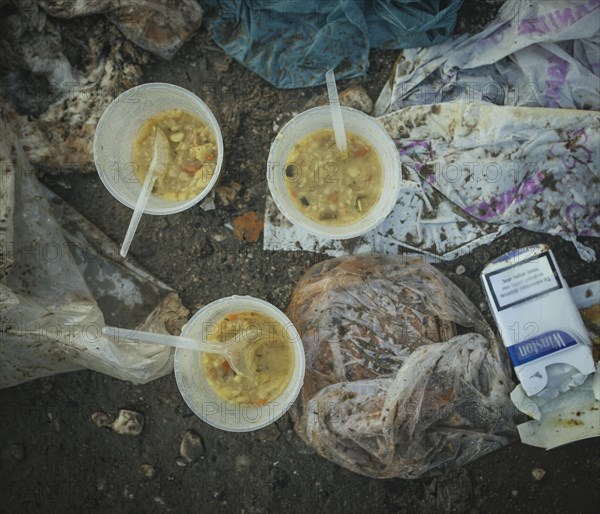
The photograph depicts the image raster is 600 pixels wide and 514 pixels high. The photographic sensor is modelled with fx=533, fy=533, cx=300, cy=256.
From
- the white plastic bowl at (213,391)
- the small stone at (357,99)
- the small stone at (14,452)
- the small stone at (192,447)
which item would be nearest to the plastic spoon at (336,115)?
the small stone at (357,99)

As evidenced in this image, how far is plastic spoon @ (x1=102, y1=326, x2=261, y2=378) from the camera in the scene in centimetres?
158

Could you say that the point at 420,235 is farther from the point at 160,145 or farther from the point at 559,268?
the point at 160,145

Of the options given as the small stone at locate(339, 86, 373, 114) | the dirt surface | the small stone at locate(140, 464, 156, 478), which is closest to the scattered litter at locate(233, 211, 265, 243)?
the dirt surface

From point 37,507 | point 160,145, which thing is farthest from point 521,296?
→ point 37,507

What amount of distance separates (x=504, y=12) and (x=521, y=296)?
3.34 ft

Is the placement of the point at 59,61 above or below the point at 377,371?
above

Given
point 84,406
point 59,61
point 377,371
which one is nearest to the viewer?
point 377,371

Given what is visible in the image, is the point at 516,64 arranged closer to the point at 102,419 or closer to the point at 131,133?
the point at 131,133

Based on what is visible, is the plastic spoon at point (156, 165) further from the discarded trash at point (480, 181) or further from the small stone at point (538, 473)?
the small stone at point (538, 473)

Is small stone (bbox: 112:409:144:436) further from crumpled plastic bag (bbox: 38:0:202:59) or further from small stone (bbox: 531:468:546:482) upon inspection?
small stone (bbox: 531:468:546:482)

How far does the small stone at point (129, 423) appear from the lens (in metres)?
1.98

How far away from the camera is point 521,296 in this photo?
1.86 metres

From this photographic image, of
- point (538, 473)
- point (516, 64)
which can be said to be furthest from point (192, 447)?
point (516, 64)

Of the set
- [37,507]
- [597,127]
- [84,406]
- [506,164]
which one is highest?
[597,127]
